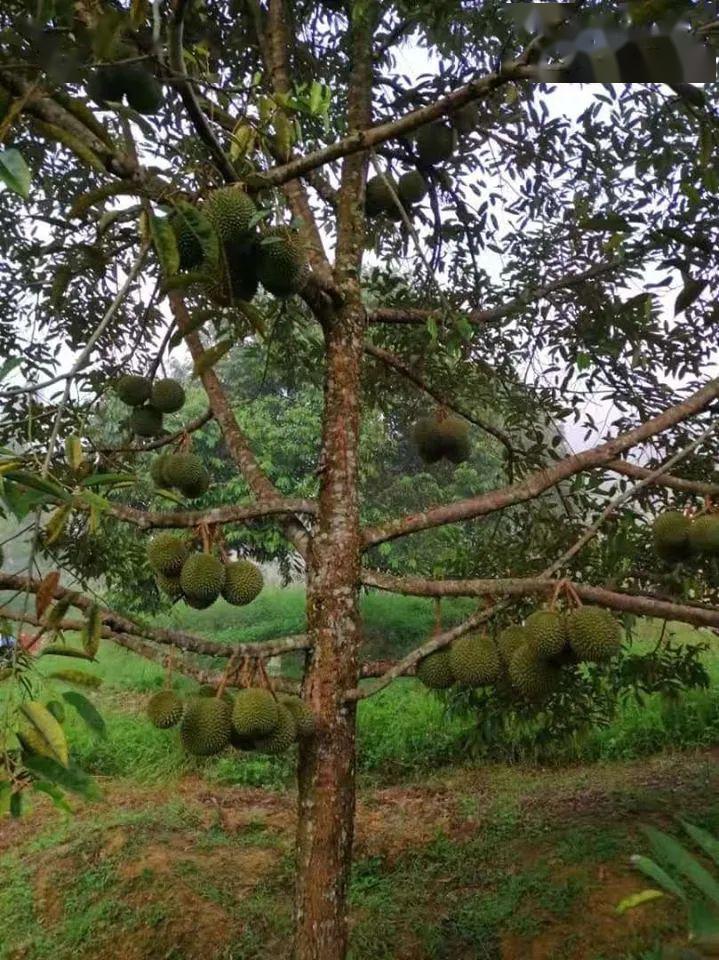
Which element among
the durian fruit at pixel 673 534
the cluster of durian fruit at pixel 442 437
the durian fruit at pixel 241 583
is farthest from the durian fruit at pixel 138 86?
the durian fruit at pixel 673 534

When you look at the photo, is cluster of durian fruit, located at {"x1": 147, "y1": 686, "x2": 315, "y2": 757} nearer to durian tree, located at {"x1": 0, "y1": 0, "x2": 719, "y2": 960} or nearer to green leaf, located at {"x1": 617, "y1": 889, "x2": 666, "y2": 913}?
durian tree, located at {"x1": 0, "y1": 0, "x2": 719, "y2": 960}

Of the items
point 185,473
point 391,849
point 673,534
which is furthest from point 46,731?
point 391,849

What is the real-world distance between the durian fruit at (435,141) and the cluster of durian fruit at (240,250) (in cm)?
172

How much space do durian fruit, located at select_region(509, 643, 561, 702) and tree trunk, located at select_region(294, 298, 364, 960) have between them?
0.45m

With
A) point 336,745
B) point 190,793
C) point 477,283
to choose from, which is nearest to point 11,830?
point 190,793

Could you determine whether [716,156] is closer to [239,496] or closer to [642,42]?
[642,42]

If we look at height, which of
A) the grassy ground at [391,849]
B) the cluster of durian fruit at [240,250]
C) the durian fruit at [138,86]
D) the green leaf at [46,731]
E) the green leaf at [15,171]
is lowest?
the grassy ground at [391,849]

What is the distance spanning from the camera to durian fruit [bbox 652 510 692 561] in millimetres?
2447

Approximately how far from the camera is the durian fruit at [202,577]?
2.19 meters

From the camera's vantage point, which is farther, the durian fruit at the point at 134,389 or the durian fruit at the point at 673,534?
the durian fruit at the point at 134,389

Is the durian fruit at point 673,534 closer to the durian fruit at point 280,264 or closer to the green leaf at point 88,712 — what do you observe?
the durian fruit at point 280,264

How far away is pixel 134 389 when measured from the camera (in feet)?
9.53

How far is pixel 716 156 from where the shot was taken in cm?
280

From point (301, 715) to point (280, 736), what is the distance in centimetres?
13
